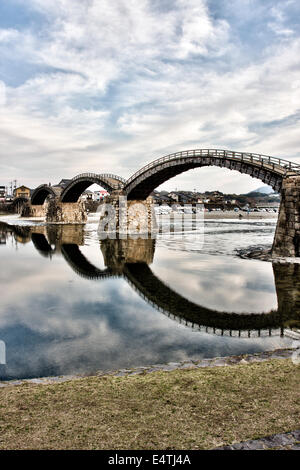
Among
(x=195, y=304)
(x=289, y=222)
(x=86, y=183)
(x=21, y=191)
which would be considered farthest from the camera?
(x=21, y=191)

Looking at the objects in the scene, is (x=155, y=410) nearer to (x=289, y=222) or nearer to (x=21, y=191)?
(x=289, y=222)

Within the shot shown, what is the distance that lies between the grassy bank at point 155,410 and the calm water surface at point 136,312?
187cm

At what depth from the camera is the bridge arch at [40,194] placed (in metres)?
A: 102

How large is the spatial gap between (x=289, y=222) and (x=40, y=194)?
10204cm

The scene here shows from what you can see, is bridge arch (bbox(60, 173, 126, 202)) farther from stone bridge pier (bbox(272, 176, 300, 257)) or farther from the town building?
the town building

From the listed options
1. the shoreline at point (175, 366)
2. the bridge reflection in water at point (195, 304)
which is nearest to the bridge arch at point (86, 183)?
the bridge reflection in water at point (195, 304)

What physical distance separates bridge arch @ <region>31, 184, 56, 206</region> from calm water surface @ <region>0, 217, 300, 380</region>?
3089 inches

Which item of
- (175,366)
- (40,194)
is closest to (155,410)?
(175,366)

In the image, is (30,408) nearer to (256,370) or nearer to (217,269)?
(256,370)

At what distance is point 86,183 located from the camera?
79.8m

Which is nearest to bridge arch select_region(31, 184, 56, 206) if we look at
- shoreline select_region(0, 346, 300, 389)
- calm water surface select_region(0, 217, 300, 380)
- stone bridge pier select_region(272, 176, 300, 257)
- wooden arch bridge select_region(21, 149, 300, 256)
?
wooden arch bridge select_region(21, 149, 300, 256)

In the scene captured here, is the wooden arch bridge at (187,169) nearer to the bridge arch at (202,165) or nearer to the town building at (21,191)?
the bridge arch at (202,165)

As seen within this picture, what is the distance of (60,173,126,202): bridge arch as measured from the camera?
65.6m
